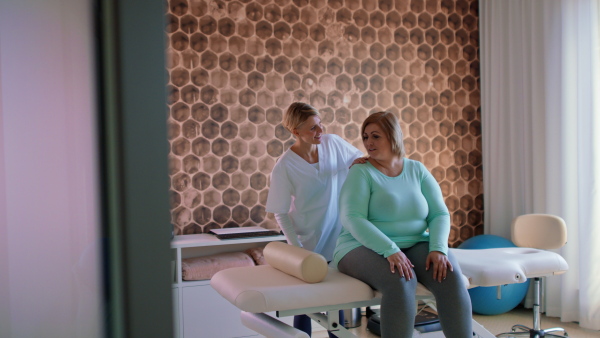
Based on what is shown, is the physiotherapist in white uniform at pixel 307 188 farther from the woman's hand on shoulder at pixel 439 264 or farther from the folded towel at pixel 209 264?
the folded towel at pixel 209 264

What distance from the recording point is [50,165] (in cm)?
47

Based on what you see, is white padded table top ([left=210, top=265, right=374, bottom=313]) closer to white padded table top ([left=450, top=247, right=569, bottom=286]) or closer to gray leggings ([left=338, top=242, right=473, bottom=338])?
gray leggings ([left=338, top=242, right=473, bottom=338])

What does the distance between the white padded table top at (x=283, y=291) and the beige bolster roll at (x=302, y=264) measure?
0.08 feet

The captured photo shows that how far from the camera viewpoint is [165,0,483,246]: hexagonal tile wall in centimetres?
353

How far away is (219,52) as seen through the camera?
141 inches

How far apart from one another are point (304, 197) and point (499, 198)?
82.8 inches

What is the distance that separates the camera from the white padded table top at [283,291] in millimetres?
1834

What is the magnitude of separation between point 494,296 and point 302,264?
2.05 m

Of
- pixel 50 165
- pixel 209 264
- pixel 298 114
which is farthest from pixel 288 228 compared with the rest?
pixel 50 165

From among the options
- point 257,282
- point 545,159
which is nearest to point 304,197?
point 257,282

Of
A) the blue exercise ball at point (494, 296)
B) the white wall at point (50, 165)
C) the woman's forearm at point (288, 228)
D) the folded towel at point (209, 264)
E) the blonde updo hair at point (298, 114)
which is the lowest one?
the blue exercise ball at point (494, 296)

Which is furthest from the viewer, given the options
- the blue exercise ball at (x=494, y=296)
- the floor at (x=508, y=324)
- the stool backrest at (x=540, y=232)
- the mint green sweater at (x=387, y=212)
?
the blue exercise ball at (x=494, y=296)

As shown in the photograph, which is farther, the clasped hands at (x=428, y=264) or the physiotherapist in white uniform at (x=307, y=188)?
the physiotherapist in white uniform at (x=307, y=188)

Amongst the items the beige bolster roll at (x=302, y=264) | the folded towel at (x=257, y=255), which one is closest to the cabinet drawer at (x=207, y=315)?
the folded towel at (x=257, y=255)
